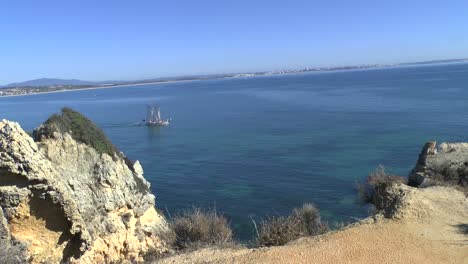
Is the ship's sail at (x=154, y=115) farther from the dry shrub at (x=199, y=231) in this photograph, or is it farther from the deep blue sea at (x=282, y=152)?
the dry shrub at (x=199, y=231)

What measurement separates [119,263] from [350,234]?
7.19 meters

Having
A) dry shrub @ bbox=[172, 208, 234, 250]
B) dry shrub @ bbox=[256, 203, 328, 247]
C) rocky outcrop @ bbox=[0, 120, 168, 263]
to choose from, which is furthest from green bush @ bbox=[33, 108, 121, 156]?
dry shrub @ bbox=[256, 203, 328, 247]

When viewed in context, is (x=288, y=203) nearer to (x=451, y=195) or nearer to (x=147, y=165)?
(x=451, y=195)

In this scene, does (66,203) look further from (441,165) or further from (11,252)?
(441,165)

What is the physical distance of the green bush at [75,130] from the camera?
1894 centimetres

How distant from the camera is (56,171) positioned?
16.8 m

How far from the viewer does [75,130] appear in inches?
814

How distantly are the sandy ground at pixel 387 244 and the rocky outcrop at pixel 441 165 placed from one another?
17.4 ft

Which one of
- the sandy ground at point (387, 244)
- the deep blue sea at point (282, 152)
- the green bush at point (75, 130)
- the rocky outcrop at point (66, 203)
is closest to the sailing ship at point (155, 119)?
the deep blue sea at point (282, 152)

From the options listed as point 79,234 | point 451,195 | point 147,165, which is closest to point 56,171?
point 79,234

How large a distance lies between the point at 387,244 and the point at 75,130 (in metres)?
14.9

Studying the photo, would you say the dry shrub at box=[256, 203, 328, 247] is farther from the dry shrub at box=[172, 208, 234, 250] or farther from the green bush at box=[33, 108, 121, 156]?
the green bush at box=[33, 108, 121, 156]

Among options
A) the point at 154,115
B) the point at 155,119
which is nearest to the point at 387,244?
the point at 155,119

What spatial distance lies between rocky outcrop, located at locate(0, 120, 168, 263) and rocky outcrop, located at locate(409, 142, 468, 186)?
12.1m
